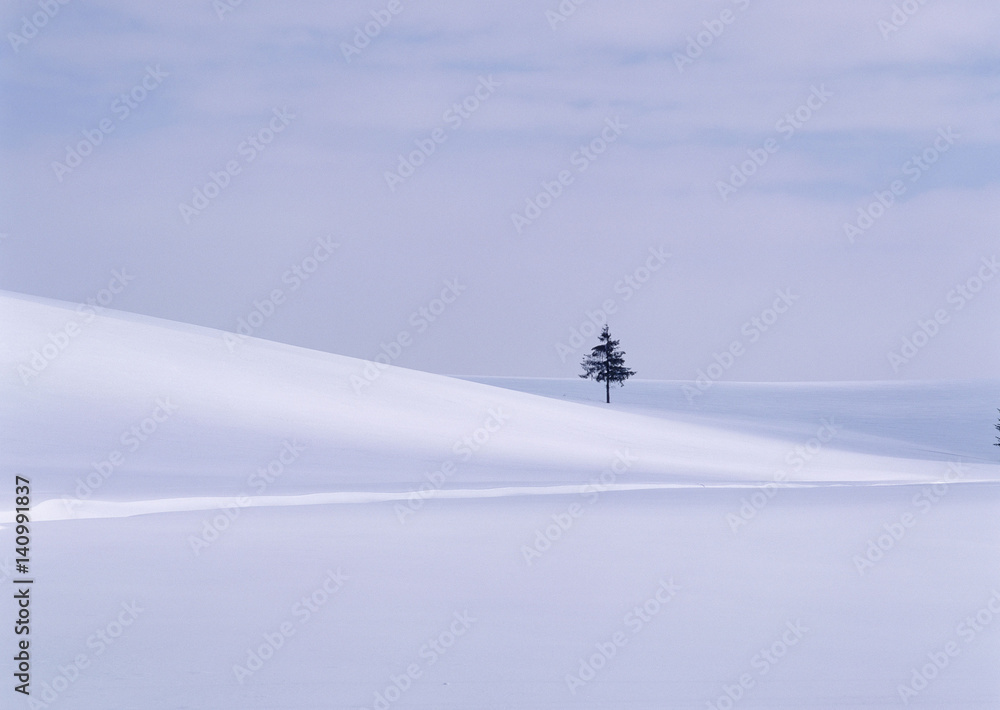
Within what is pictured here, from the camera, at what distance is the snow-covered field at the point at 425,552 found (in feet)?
22.9

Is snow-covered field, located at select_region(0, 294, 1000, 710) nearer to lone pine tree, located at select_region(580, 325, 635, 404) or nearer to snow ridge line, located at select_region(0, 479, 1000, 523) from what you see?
snow ridge line, located at select_region(0, 479, 1000, 523)

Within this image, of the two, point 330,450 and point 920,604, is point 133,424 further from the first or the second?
point 920,604

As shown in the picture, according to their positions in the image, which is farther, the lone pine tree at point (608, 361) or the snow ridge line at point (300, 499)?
the lone pine tree at point (608, 361)

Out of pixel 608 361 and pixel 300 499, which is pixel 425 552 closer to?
pixel 300 499

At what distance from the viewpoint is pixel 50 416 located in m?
17.0

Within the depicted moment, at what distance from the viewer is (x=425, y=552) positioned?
11180 millimetres

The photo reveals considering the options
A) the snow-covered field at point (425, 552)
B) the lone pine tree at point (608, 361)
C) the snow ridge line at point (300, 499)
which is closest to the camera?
the snow-covered field at point (425, 552)

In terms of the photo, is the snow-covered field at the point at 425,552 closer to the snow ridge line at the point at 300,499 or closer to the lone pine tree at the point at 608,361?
the snow ridge line at the point at 300,499

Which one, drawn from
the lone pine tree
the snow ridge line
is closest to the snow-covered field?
the snow ridge line

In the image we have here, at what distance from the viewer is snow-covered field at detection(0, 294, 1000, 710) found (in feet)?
22.9

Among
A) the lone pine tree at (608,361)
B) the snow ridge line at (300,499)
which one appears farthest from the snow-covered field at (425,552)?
the lone pine tree at (608,361)

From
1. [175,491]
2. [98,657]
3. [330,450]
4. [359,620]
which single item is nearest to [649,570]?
[359,620]

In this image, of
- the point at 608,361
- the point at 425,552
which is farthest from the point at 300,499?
the point at 608,361

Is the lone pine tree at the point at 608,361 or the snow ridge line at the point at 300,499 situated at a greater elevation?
the lone pine tree at the point at 608,361
